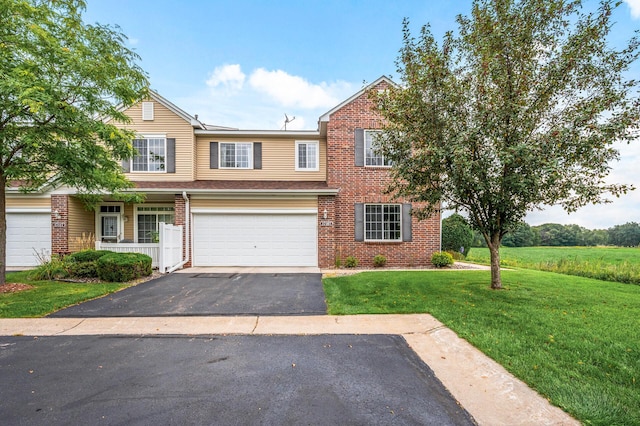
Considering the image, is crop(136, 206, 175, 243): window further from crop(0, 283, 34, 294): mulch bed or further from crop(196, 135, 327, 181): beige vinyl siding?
crop(0, 283, 34, 294): mulch bed

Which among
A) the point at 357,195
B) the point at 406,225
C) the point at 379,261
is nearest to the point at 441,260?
the point at 406,225

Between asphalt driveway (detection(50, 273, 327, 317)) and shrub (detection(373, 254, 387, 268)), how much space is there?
317cm

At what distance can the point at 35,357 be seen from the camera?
392 cm

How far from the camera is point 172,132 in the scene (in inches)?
498

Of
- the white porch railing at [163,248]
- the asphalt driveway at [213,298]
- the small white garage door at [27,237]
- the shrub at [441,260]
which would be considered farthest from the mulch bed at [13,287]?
the shrub at [441,260]

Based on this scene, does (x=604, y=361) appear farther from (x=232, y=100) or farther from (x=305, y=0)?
(x=232, y=100)

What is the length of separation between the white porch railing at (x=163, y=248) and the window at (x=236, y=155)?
3.57m

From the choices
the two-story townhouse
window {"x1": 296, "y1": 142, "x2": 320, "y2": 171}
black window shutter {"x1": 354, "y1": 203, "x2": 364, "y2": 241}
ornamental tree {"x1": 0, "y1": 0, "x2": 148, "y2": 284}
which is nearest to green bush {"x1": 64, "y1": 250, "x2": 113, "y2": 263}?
ornamental tree {"x1": 0, "y1": 0, "x2": 148, "y2": 284}

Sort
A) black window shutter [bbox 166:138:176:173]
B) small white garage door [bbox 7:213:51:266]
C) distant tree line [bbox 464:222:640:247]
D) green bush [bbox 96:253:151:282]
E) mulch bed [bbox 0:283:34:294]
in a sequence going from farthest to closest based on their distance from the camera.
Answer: distant tree line [bbox 464:222:640:247]
black window shutter [bbox 166:138:176:173]
small white garage door [bbox 7:213:51:266]
green bush [bbox 96:253:151:282]
mulch bed [bbox 0:283:34:294]

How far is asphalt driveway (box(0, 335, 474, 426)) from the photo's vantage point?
2.66m

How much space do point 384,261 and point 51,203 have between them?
42.6ft

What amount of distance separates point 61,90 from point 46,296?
4795 mm

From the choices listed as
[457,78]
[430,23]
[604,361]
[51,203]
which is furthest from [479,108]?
[51,203]

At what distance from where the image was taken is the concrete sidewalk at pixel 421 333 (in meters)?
2.71
